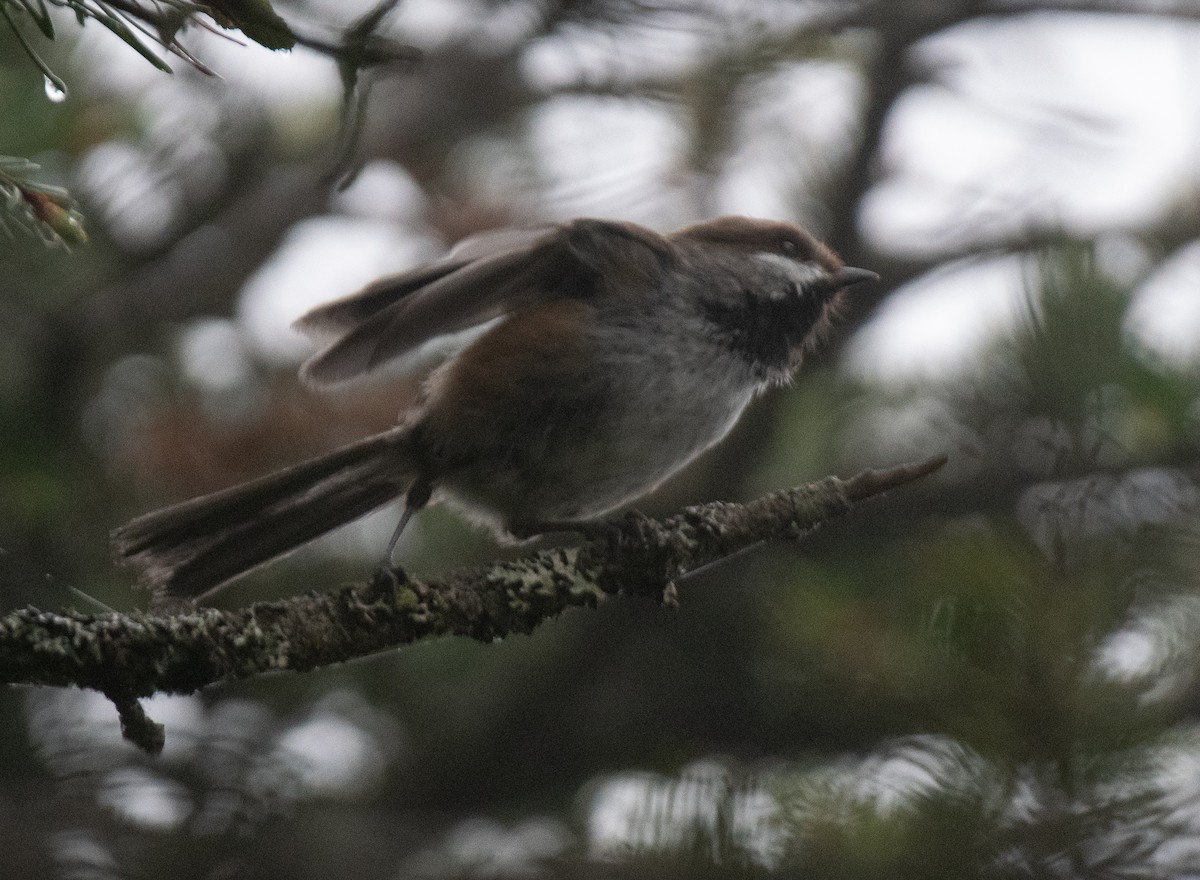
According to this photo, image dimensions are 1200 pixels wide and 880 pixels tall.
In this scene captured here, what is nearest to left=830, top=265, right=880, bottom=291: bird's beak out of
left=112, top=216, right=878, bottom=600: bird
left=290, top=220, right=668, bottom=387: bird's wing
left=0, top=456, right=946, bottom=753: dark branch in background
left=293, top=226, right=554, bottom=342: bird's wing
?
left=112, top=216, right=878, bottom=600: bird

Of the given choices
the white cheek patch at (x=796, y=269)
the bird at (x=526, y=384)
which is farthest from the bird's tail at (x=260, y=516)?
the white cheek patch at (x=796, y=269)

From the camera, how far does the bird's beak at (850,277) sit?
374cm

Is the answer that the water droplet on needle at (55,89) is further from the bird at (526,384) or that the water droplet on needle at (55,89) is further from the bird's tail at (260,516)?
the bird at (526,384)

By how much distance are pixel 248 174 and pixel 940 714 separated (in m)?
3.34

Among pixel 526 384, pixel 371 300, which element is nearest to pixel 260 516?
pixel 371 300

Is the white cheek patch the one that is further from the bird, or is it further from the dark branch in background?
the dark branch in background

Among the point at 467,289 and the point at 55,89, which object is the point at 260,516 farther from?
the point at 55,89

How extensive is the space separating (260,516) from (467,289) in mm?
757

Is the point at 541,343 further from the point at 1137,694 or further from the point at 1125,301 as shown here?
the point at 1137,694

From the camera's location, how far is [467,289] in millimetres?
3098

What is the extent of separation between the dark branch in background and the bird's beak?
1313 millimetres

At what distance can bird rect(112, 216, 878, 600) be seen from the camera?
304cm

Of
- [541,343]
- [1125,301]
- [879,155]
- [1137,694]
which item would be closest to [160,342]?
[541,343]

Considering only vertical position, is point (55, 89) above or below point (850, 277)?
above
